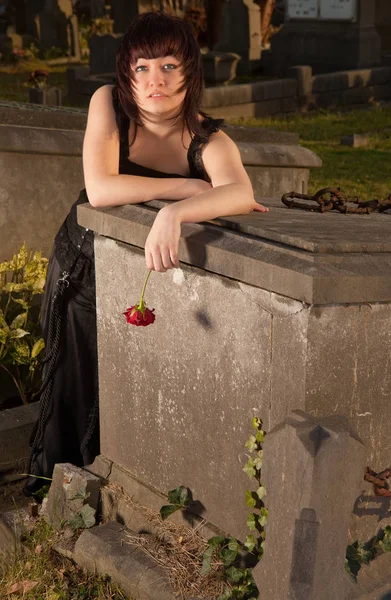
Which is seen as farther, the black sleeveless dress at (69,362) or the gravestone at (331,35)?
the gravestone at (331,35)

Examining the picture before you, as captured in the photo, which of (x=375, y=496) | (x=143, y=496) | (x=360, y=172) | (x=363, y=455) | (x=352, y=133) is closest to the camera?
(x=363, y=455)

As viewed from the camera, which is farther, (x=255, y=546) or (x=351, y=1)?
(x=351, y=1)

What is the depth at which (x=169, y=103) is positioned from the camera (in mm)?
3484

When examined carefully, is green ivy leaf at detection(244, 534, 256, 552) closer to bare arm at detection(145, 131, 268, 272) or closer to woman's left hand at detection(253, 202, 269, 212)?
bare arm at detection(145, 131, 268, 272)

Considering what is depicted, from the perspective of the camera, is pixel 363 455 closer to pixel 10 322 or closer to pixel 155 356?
pixel 155 356

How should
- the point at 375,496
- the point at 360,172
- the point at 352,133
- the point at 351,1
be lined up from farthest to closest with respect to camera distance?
the point at 351,1
the point at 352,133
the point at 360,172
the point at 375,496

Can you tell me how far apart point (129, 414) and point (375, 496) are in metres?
0.98

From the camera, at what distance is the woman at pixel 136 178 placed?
10.8 feet

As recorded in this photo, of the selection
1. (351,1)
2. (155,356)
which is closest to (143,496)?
(155,356)

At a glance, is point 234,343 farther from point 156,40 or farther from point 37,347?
point 37,347

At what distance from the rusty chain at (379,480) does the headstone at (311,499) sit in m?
0.28

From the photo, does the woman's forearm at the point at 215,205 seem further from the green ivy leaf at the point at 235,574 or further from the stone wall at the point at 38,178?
the stone wall at the point at 38,178

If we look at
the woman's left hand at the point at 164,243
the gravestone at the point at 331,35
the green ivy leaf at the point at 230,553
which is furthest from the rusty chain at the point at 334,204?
the gravestone at the point at 331,35

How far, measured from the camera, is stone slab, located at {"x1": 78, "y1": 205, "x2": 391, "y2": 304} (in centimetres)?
260
